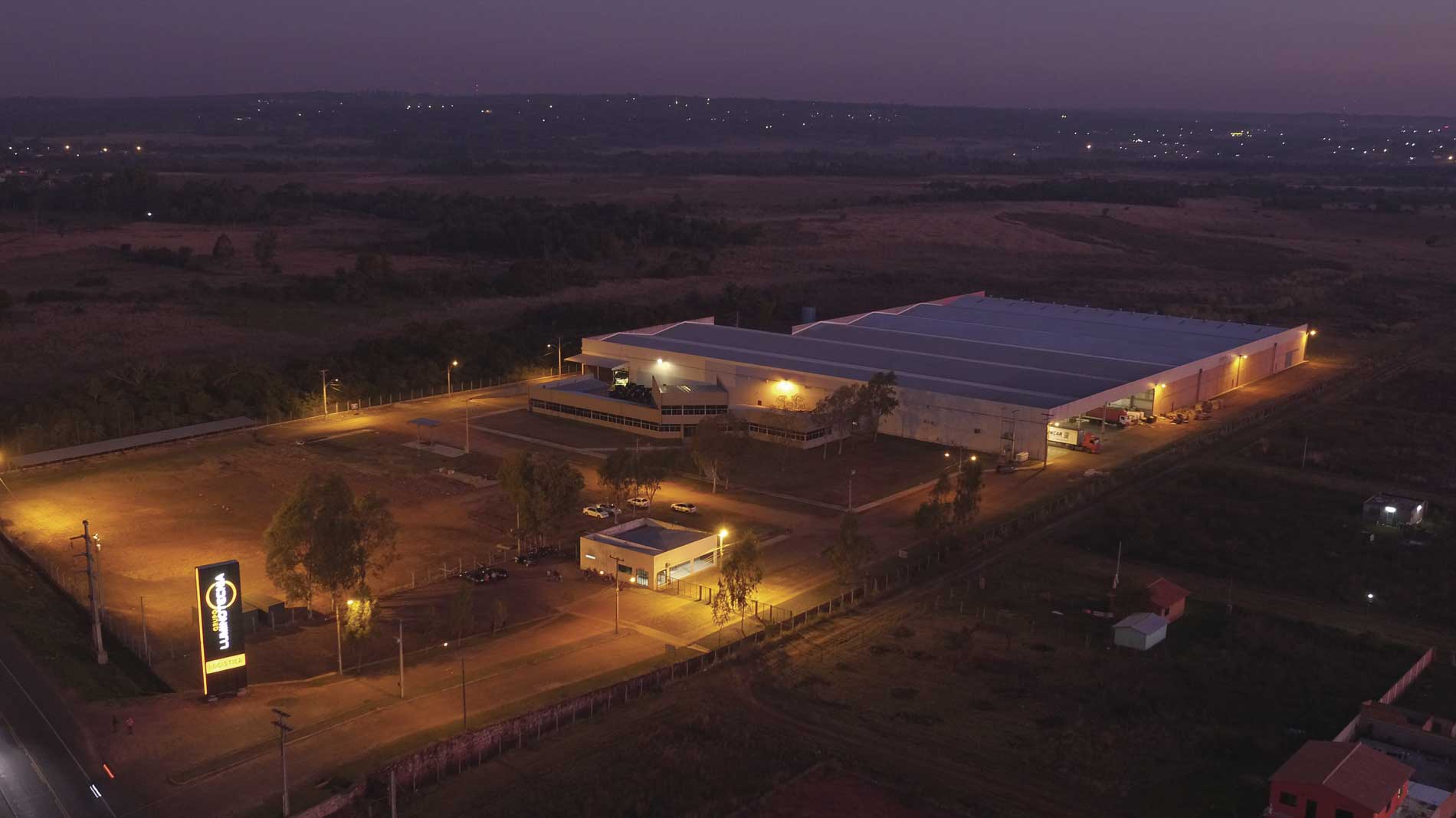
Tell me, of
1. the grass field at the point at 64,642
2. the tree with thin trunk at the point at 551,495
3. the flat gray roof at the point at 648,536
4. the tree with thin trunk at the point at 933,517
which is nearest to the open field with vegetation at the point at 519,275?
the grass field at the point at 64,642

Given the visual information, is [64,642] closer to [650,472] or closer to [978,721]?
[650,472]

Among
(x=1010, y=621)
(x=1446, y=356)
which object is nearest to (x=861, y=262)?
(x=1446, y=356)

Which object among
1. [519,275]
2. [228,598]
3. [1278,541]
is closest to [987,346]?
[1278,541]

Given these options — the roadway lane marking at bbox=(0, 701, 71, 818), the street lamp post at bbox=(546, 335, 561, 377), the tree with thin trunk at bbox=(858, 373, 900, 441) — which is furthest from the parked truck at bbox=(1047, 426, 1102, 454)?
the roadway lane marking at bbox=(0, 701, 71, 818)

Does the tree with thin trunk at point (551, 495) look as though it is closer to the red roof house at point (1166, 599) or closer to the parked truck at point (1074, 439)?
the red roof house at point (1166, 599)

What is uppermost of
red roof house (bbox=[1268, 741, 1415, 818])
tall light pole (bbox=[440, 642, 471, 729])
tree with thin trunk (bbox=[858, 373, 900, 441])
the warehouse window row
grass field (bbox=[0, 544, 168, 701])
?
tree with thin trunk (bbox=[858, 373, 900, 441])

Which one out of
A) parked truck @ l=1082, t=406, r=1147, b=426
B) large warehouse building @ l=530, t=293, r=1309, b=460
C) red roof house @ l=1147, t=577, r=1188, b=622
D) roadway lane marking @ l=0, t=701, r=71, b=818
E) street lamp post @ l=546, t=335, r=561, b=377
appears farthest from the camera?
street lamp post @ l=546, t=335, r=561, b=377

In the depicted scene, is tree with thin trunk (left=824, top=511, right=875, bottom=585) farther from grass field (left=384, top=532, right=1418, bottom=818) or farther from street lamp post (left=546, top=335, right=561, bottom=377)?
street lamp post (left=546, top=335, right=561, bottom=377)

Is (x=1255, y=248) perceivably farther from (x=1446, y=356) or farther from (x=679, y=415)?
(x=679, y=415)
